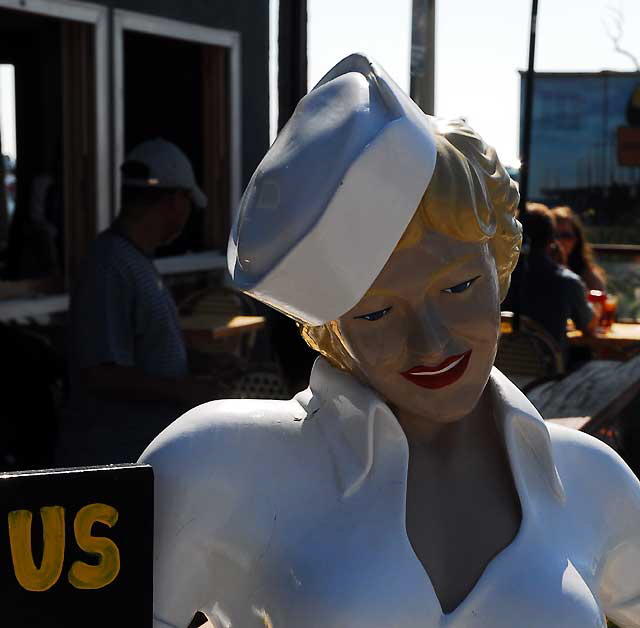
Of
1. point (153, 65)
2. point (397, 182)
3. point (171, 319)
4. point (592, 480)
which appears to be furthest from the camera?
point (153, 65)

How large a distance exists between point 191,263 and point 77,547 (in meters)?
5.25

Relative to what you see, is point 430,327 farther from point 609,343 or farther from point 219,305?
point 609,343

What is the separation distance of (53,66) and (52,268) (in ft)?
3.31

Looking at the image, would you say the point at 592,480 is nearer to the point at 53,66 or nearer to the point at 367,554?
the point at 367,554

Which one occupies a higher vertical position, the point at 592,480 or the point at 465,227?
the point at 465,227

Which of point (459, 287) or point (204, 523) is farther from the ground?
point (459, 287)

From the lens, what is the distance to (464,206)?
55.2 inches

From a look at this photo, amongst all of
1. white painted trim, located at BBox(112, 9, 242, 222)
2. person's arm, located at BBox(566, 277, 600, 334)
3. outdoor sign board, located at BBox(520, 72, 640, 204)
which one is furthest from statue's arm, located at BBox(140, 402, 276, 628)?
outdoor sign board, located at BBox(520, 72, 640, 204)

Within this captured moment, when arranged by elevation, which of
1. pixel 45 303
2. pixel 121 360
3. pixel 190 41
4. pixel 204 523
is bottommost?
pixel 45 303

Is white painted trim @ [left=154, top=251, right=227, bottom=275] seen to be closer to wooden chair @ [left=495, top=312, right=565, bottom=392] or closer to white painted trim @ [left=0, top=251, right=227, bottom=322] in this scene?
white painted trim @ [left=0, top=251, right=227, bottom=322]

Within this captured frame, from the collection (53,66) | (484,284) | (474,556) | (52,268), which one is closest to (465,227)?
(484,284)

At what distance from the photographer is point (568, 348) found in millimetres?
6199

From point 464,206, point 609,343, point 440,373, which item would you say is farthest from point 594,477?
point 609,343

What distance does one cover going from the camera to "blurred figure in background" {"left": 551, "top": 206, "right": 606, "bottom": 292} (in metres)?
7.16
